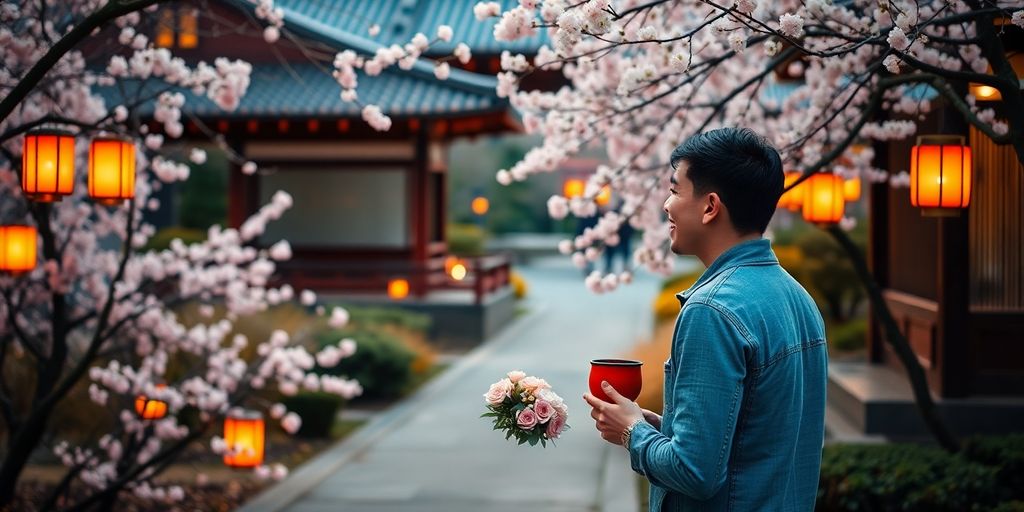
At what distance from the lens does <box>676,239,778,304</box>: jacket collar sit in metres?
2.67

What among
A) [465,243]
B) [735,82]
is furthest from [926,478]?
[465,243]

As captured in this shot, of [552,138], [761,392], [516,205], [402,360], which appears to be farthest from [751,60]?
[516,205]

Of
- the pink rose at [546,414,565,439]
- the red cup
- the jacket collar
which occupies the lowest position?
the pink rose at [546,414,565,439]

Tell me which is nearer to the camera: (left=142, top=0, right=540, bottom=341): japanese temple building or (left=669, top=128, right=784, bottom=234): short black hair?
(left=669, top=128, right=784, bottom=234): short black hair

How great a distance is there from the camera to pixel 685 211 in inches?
108

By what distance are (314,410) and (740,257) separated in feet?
30.5

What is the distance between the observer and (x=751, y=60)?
375 inches

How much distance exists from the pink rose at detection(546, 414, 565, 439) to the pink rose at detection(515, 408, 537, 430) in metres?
0.05

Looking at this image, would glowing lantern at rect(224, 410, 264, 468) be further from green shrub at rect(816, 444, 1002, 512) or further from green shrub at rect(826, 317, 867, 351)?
green shrub at rect(826, 317, 867, 351)

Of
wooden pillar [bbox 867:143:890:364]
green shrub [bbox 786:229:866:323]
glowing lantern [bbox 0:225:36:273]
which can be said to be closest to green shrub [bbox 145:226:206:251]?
green shrub [bbox 786:229:866:323]

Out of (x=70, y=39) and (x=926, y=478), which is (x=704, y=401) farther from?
(x=926, y=478)

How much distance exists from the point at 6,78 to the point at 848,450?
5.15m

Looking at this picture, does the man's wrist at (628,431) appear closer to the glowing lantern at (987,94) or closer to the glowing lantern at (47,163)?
the glowing lantern at (47,163)

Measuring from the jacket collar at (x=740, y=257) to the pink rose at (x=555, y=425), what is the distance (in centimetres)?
49
